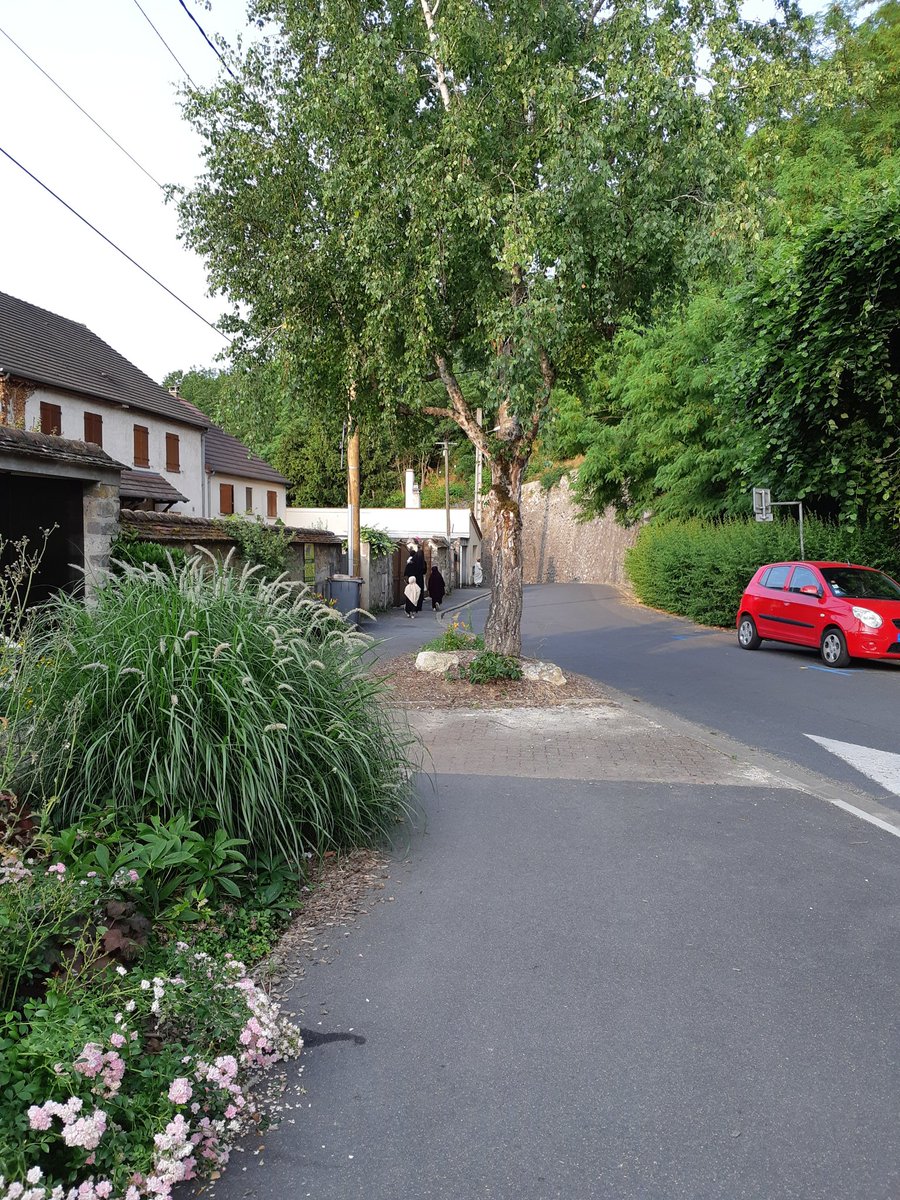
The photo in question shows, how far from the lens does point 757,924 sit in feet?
14.5

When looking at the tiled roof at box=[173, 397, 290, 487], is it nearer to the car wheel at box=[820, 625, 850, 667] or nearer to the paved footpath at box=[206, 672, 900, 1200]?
the car wheel at box=[820, 625, 850, 667]

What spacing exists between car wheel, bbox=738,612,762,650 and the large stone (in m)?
7.28

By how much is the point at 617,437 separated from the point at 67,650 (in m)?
33.1

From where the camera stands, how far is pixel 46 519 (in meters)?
10.0

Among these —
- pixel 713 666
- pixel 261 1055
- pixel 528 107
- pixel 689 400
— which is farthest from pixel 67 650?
pixel 689 400

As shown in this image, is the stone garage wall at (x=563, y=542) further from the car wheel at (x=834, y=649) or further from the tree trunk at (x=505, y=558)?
the tree trunk at (x=505, y=558)

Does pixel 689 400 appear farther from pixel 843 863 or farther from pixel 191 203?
pixel 843 863

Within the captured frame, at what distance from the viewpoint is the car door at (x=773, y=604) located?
54.6 ft

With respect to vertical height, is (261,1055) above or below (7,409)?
below

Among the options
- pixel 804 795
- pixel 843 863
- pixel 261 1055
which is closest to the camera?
pixel 261 1055

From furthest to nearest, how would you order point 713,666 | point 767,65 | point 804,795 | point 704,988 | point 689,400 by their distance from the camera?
point 689,400 → point 713,666 → point 767,65 → point 804,795 → point 704,988

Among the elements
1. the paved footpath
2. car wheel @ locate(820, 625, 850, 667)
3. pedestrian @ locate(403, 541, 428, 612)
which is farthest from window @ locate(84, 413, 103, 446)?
the paved footpath

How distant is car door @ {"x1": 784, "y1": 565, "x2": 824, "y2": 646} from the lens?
1566 cm

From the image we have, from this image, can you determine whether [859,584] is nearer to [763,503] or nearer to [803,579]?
[803,579]
